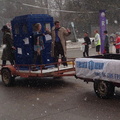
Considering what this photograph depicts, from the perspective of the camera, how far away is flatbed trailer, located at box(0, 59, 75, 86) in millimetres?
9344

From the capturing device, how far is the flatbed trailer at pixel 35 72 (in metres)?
9.34

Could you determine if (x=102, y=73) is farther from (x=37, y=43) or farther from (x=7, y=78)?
(x=7, y=78)

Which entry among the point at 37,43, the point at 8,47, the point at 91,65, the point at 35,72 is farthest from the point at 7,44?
the point at 91,65

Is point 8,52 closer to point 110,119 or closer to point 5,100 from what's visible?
point 5,100

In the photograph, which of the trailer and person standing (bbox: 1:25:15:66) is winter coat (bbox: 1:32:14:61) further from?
the trailer

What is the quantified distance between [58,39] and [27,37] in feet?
3.63

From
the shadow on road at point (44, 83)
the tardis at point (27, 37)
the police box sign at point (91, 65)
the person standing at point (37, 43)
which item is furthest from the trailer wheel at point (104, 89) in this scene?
the tardis at point (27, 37)

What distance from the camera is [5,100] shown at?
8.28 m

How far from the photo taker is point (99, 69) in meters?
7.69

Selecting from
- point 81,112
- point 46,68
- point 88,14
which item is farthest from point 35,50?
point 88,14

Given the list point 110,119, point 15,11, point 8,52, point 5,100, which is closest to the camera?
point 110,119

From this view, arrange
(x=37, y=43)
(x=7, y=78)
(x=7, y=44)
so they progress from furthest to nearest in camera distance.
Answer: (x=7, y=44)
(x=7, y=78)
(x=37, y=43)

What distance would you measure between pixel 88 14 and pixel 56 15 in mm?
10266

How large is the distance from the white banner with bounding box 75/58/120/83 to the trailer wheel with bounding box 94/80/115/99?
0.45 ft
